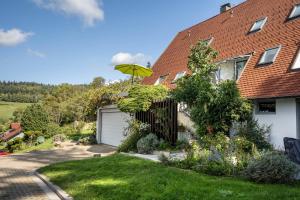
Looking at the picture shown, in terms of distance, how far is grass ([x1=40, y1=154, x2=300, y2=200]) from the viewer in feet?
23.7

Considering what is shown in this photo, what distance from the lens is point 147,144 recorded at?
53.0 ft

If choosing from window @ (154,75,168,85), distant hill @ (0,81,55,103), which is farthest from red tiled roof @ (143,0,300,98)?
distant hill @ (0,81,55,103)

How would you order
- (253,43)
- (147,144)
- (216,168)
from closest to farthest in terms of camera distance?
(216,168) < (147,144) < (253,43)

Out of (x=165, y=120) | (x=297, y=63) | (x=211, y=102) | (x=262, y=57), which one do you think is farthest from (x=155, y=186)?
(x=262, y=57)

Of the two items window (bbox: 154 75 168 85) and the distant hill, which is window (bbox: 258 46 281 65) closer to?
window (bbox: 154 75 168 85)

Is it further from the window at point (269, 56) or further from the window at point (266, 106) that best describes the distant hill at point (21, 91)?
the window at point (266, 106)

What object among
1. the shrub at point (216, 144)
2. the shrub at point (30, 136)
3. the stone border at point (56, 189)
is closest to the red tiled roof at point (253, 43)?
the shrub at point (216, 144)

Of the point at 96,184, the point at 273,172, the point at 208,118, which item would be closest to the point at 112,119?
the point at 208,118

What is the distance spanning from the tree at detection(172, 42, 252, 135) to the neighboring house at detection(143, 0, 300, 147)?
32.0 inches

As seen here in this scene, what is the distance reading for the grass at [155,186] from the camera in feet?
23.7

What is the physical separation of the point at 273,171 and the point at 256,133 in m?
5.29

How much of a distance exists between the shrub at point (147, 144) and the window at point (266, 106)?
480cm

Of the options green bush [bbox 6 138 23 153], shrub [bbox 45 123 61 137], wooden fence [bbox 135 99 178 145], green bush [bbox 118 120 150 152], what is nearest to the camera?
wooden fence [bbox 135 99 178 145]

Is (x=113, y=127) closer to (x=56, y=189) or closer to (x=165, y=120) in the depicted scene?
(x=165, y=120)
